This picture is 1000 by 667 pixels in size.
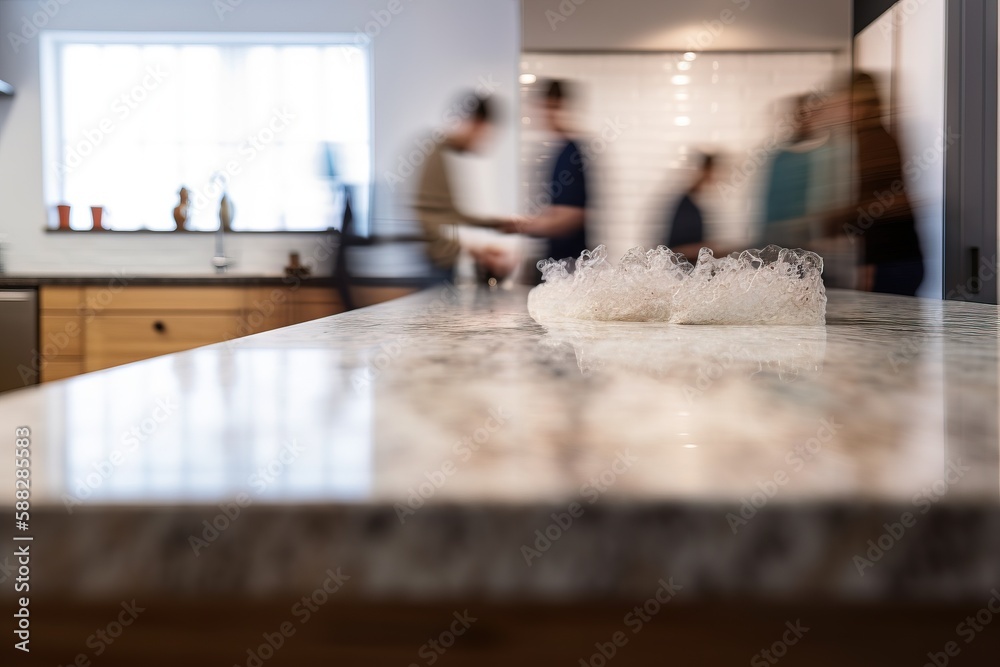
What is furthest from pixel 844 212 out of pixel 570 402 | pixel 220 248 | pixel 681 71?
pixel 220 248

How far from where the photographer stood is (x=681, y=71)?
115 inches

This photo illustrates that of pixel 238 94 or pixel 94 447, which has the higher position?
pixel 238 94

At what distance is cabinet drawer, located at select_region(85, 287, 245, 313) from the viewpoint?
113 inches

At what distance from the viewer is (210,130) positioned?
3.83 metres

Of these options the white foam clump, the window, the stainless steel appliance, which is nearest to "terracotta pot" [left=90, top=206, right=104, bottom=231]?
the window

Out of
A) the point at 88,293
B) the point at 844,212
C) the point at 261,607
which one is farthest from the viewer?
the point at 88,293

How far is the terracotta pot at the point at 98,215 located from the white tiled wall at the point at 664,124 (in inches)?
92.0

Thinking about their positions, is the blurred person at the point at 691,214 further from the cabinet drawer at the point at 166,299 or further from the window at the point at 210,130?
the cabinet drawer at the point at 166,299

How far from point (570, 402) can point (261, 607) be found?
130 mm

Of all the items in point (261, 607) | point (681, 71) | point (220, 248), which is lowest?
point (261, 607)

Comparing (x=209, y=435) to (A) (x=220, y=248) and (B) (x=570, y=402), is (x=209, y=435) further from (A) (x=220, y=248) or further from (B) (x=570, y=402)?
(A) (x=220, y=248)

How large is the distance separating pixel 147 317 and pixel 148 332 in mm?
63

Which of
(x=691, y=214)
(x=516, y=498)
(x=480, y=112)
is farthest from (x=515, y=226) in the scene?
(x=516, y=498)

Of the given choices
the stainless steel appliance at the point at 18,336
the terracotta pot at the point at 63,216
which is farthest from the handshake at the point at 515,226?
the terracotta pot at the point at 63,216
